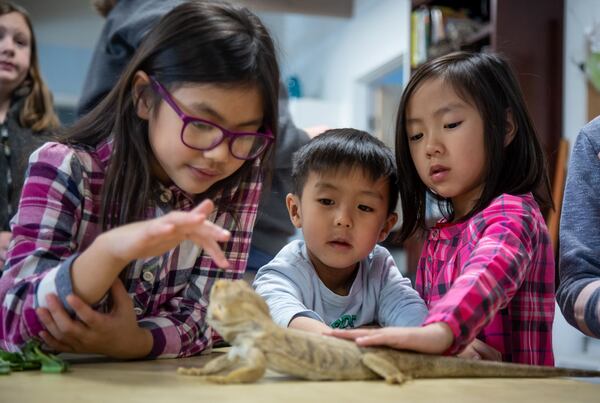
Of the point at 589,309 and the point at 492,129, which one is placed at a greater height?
the point at 492,129

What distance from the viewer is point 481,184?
156 centimetres

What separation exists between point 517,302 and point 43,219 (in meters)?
0.95

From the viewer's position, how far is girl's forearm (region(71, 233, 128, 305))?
1.13 metres

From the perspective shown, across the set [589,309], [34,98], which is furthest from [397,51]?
[589,309]

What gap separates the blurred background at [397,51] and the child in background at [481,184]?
0.23 m

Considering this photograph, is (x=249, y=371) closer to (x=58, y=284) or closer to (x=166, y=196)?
(x=58, y=284)

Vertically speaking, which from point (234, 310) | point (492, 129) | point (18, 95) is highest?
point (18, 95)

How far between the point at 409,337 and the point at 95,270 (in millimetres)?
521

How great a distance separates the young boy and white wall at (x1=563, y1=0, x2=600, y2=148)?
2748 mm

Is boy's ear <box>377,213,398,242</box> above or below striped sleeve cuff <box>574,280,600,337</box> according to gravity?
above

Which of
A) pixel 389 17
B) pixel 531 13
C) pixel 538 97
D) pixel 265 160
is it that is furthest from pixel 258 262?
pixel 389 17

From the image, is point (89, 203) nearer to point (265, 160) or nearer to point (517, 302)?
point (265, 160)

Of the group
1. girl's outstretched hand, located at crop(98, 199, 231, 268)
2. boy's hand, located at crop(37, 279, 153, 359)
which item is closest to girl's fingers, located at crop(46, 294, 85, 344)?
boy's hand, located at crop(37, 279, 153, 359)

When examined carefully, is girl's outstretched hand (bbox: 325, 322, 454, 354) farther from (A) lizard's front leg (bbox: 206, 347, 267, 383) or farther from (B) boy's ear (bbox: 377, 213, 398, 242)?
(B) boy's ear (bbox: 377, 213, 398, 242)
